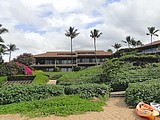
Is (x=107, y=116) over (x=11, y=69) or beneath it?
beneath

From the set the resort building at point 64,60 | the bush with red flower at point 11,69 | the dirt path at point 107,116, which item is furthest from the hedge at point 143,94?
the resort building at point 64,60

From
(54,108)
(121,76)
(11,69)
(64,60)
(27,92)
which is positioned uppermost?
(64,60)

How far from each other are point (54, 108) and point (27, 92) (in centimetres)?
311

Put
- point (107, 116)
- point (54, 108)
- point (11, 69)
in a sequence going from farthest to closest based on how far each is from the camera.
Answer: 1. point (11, 69)
2. point (54, 108)
3. point (107, 116)

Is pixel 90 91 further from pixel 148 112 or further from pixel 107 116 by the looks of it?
pixel 148 112

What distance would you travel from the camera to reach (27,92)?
11.5m

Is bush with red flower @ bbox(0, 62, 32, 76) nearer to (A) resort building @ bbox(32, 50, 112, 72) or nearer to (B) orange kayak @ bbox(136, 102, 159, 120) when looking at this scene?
(B) orange kayak @ bbox(136, 102, 159, 120)

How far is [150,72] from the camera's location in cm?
1568

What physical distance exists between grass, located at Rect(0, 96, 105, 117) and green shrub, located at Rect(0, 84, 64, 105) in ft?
4.47

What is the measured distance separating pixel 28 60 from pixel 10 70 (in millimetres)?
14687

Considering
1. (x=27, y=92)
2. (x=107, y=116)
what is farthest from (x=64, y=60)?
(x=107, y=116)

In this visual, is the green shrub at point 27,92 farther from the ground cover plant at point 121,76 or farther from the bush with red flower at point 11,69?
the bush with red flower at point 11,69

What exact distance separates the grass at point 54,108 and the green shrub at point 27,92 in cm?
136

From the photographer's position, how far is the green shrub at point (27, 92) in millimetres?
11133
